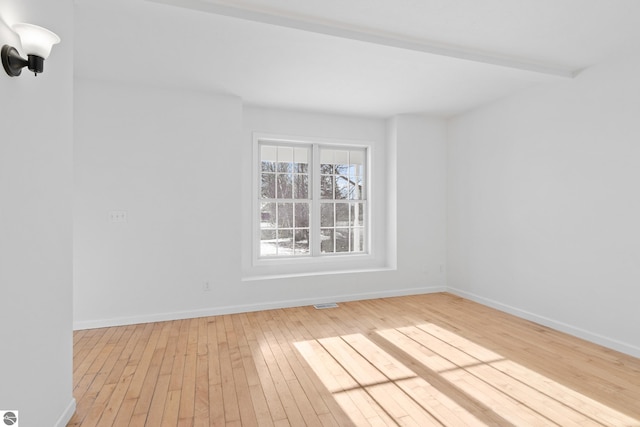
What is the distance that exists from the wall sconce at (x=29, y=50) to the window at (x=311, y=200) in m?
3.19

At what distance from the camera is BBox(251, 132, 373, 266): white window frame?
4488 millimetres

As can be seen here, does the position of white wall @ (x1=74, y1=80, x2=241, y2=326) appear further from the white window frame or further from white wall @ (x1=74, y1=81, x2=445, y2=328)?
the white window frame

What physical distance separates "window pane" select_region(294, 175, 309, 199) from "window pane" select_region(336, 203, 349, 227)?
0.55m

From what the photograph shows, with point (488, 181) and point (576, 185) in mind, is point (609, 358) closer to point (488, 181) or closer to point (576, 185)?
point (576, 185)

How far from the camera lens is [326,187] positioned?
16.4 ft

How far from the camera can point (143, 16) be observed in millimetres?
2359

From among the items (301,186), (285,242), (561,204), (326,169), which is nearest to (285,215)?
(285,242)

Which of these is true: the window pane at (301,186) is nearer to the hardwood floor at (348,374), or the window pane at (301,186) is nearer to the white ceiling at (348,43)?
the white ceiling at (348,43)

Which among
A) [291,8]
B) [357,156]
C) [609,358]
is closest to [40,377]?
[291,8]

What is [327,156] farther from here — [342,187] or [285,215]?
[285,215]

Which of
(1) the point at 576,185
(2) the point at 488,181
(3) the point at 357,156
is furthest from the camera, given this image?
(3) the point at 357,156

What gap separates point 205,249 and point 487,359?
314 cm

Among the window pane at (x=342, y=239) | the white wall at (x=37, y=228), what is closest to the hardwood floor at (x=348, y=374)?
the white wall at (x=37, y=228)

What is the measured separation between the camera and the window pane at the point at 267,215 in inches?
182
